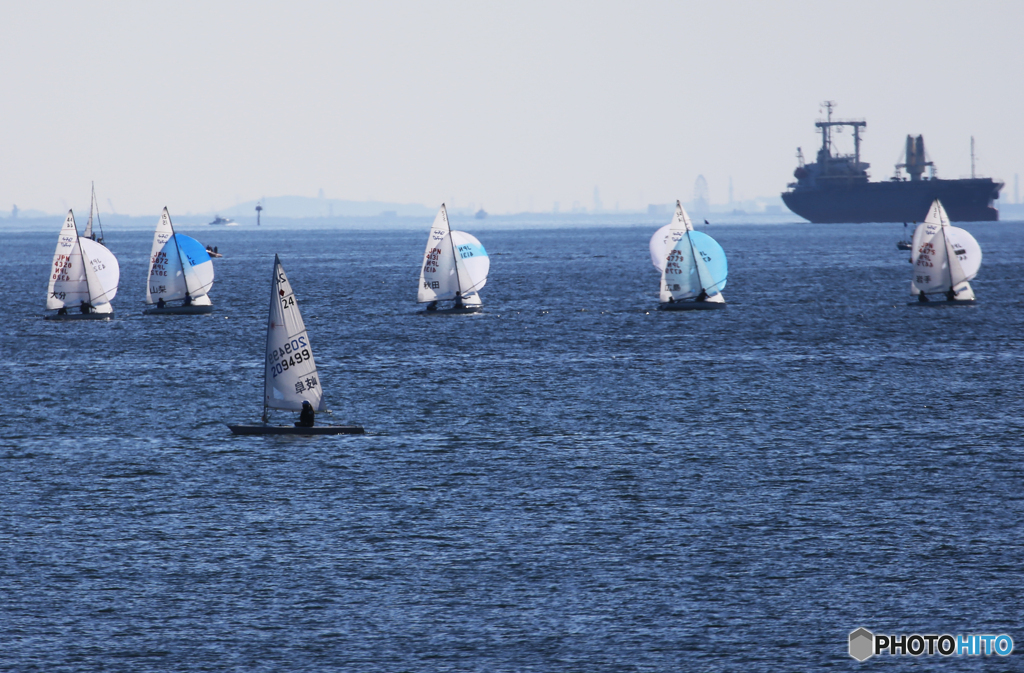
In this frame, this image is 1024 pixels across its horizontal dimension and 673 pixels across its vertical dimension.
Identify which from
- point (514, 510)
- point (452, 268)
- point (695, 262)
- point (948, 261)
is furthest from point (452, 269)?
point (514, 510)

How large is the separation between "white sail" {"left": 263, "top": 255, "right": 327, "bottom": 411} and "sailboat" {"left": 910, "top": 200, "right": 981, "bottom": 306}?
204 feet

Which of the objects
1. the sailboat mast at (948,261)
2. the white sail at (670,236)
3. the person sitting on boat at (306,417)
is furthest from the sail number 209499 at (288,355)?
the sailboat mast at (948,261)

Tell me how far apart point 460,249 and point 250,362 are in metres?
22.4

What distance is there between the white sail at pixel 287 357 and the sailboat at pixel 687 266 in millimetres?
47088

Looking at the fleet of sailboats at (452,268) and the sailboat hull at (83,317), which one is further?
the sailboat hull at (83,317)

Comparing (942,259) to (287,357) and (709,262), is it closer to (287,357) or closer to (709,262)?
(709,262)

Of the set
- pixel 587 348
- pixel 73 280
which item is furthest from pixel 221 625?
pixel 73 280

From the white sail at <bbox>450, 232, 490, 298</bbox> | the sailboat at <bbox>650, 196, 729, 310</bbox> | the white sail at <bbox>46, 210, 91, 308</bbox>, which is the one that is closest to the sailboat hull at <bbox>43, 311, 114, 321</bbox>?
the white sail at <bbox>46, 210, 91, 308</bbox>

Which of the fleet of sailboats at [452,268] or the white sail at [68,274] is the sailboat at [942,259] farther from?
the white sail at [68,274]

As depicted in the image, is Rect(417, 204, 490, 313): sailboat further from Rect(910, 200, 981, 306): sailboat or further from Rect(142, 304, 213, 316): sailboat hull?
Rect(910, 200, 981, 306): sailboat

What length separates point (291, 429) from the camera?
156 feet

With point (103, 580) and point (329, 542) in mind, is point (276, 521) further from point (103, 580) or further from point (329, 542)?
point (103, 580)

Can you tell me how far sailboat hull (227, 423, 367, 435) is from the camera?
47.5 m

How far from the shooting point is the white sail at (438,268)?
88.3 m
